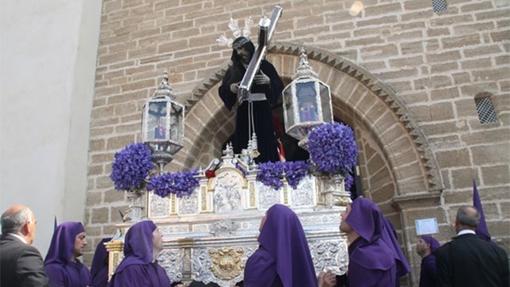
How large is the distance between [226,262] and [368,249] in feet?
3.96

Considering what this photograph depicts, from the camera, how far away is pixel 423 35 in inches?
244

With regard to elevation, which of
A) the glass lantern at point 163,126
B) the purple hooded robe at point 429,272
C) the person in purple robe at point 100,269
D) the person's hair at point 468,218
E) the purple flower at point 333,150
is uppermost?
the glass lantern at point 163,126

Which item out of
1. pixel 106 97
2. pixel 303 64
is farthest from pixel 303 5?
pixel 106 97

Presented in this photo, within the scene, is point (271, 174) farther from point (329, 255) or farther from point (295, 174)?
point (329, 255)

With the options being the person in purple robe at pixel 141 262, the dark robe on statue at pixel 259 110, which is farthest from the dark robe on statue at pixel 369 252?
the dark robe on statue at pixel 259 110

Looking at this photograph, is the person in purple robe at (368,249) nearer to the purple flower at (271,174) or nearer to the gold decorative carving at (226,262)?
the purple flower at (271,174)

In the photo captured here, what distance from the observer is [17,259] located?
2541mm

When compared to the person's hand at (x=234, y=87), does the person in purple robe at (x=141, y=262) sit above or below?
below

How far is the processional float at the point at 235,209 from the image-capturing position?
139 inches

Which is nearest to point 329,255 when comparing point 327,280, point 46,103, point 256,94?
point 327,280

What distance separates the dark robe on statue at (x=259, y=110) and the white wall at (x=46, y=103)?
10.5 ft

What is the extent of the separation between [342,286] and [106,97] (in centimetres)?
542

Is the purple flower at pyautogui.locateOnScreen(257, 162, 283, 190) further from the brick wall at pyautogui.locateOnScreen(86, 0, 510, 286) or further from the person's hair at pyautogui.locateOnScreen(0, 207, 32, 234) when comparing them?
the brick wall at pyautogui.locateOnScreen(86, 0, 510, 286)

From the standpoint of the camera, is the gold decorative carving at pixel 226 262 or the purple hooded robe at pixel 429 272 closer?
the gold decorative carving at pixel 226 262
